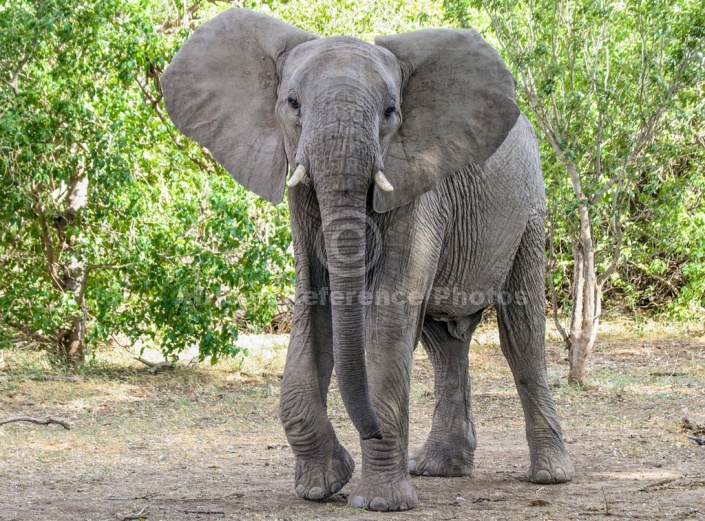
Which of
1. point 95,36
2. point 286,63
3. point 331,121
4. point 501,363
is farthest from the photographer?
point 501,363

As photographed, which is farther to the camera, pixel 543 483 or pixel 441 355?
pixel 441 355

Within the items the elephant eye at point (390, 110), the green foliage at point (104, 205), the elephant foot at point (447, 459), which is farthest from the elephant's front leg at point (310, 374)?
the green foliage at point (104, 205)

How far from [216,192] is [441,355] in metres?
3.97

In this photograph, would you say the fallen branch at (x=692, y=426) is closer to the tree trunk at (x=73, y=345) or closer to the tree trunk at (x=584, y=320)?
the tree trunk at (x=584, y=320)

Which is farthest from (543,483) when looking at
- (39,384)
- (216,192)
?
(39,384)

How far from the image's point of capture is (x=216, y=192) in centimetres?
1029

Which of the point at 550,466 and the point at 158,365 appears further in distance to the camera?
the point at 158,365

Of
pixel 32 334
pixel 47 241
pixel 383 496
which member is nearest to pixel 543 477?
pixel 383 496

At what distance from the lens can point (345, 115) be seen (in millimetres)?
4730

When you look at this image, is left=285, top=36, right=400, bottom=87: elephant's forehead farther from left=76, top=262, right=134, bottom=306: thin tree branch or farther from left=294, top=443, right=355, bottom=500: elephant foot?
left=76, top=262, right=134, bottom=306: thin tree branch

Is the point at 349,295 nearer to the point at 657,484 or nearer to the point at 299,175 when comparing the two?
the point at 299,175

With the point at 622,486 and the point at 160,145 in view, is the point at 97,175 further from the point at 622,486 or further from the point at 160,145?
the point at 622,486

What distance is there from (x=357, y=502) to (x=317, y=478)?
26 cm

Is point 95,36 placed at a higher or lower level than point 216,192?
higher
